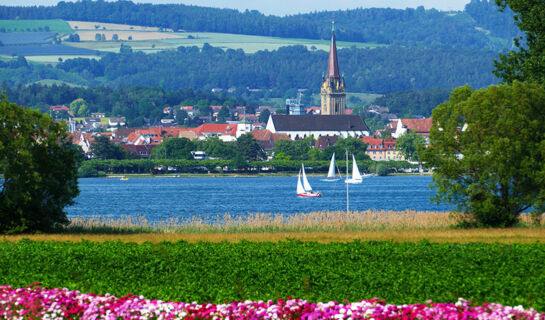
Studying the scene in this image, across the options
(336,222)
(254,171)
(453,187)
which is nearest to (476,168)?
(453,187)

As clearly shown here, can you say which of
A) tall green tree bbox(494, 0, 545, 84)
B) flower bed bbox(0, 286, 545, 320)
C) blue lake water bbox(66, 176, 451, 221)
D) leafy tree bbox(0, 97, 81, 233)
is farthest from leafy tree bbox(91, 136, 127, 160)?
flower bed bbox(0, 286, 545, 320)

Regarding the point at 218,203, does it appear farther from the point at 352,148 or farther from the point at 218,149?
the point at 352,148

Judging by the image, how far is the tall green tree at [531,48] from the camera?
39.4 m

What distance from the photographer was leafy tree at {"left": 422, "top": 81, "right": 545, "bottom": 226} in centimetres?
3419

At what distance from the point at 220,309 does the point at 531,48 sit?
2864 cm

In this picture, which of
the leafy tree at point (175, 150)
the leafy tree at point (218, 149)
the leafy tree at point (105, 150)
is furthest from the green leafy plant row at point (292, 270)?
the leafy tree at point (175, 150)

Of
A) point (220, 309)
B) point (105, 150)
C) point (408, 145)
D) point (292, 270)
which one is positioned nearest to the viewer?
point (220, 309)

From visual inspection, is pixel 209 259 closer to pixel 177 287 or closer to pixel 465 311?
pixel 177 287

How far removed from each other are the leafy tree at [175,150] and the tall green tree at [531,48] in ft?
464

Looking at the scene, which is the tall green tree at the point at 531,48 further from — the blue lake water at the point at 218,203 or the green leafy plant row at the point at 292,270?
the blue lake water at the point at 218,203

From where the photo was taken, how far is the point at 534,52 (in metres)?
40.6

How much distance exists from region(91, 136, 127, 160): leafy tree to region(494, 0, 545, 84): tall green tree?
5351 inches

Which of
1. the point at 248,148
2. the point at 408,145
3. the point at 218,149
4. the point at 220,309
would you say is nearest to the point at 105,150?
the point at 218,149

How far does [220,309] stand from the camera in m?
15.5
